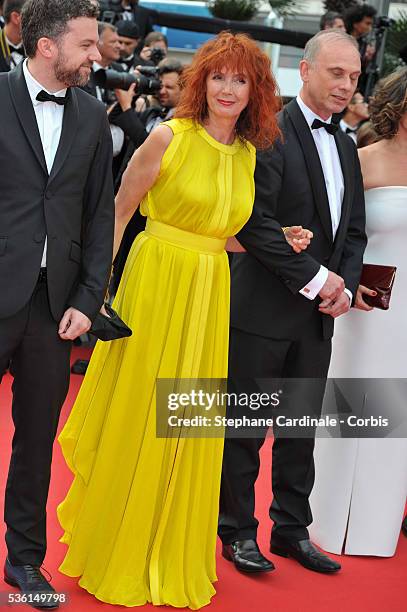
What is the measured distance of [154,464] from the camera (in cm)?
285

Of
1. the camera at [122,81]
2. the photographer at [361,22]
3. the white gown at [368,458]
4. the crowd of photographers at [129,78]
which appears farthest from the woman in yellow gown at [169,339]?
the photographer at [361,22]

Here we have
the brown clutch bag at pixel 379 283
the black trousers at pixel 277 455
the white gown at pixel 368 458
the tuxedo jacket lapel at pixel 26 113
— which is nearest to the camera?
the tuxedo jacket lapel at pixel 26 113

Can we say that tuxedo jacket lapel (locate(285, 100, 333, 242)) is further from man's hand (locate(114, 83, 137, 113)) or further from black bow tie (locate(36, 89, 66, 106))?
man's hand (locate(114, 83, 137, 113))

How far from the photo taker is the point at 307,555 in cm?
324

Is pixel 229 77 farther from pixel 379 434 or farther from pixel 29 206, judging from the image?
pixel 379 434

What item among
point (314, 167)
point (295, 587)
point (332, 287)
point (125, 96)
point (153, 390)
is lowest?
point (295, 587)

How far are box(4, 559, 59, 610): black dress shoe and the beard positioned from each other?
1.34m

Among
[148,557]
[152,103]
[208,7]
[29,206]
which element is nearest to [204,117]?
[29,206]

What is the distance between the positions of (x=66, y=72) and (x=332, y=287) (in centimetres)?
111

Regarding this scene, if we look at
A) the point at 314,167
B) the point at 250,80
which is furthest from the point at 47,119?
the point at 314,167

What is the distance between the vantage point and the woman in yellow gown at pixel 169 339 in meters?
2.81

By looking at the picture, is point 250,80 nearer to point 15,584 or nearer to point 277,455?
point 277,455

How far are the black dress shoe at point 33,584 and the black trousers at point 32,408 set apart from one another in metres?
0.02

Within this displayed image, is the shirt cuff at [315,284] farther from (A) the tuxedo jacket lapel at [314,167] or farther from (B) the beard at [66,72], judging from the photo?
(B) the beard at [66,72]
